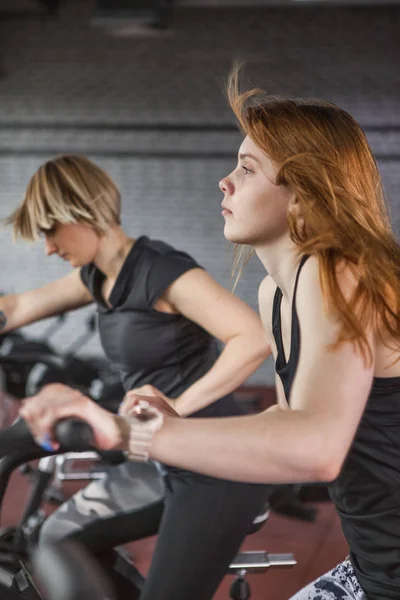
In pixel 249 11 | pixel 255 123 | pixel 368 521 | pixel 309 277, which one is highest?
pixel 255 123

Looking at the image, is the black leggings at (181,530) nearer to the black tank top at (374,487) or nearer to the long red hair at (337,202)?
the black tank top at (374,487)

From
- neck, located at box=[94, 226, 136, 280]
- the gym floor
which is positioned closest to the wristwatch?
neck, located at box=[94, 226, 136, 280]

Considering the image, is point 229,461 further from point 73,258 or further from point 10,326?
point 10,326

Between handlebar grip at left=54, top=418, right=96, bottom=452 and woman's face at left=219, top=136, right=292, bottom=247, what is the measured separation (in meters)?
0.42

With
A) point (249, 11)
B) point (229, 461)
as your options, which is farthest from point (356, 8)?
point (229, 461)

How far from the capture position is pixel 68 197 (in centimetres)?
215

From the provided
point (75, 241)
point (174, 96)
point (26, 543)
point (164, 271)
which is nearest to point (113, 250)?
point (75, 241)

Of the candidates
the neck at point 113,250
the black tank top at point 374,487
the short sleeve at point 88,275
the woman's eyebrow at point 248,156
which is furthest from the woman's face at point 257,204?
the short sleeve at point 88,275

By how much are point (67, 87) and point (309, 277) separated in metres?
7.16

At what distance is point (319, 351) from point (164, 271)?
42.8 inches

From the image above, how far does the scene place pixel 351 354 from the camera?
0.98 metres

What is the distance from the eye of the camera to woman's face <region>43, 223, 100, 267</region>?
216 cm

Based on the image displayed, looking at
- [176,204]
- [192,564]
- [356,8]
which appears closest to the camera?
[192,564]

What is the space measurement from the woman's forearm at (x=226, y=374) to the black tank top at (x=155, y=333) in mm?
102
